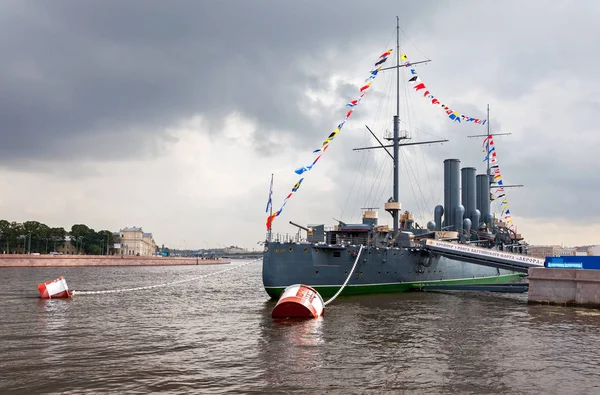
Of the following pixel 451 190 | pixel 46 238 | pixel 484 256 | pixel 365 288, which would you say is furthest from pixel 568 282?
pixel 46 238

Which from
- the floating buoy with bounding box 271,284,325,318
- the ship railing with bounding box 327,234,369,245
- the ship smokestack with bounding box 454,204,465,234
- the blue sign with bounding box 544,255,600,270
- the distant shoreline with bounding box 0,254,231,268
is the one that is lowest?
the distant shoreline with bounding box 0,254,231,268

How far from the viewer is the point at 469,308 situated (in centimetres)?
3092

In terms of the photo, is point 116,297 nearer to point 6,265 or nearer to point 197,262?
point 6,265

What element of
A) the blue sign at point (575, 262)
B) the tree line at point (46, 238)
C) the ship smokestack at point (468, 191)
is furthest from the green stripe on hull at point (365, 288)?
the tree line at point (46, 238)

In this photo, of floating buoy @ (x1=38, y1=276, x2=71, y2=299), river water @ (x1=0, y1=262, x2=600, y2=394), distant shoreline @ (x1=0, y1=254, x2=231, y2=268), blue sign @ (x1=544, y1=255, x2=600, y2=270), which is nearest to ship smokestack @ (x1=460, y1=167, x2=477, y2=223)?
blue sign @ (x1=544, y1=255, x2=600, y2=270)

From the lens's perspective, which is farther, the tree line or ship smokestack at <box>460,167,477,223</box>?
the tree line

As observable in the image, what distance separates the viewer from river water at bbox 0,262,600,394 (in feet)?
42.7

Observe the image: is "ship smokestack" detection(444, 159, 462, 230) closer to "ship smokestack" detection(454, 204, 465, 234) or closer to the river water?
"ship smokestack" detection(454, 204, 465, 234)

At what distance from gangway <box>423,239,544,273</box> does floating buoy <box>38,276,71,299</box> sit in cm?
2862

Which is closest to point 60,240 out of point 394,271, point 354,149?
point 354,149

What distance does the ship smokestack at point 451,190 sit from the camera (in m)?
55.2

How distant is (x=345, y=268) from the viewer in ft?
115

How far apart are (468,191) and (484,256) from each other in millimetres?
20333

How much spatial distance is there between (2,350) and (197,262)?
537ft
